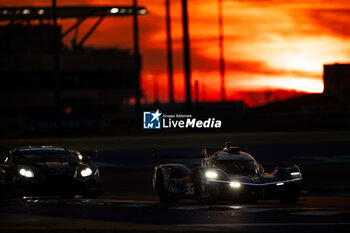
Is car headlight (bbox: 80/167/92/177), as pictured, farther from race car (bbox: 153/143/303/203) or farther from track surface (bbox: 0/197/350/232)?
race car (bbox: 153/143/303/203)

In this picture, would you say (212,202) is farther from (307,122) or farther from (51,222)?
(307,122)

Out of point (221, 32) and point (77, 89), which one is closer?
point (221, 32)

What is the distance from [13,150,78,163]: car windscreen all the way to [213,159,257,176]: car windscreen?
4219mm

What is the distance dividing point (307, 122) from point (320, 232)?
53119 millimetres

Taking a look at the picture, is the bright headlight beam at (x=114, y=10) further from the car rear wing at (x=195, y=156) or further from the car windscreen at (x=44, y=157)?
the car rear wing at (x=195, y=156)

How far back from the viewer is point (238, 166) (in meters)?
20.1

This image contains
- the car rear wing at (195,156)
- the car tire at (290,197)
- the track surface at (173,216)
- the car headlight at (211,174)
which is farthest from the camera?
the car rear wing at (195,156)

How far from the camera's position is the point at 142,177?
30016 millimetres

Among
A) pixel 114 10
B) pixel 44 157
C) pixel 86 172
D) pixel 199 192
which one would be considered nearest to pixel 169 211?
pixel 199 192

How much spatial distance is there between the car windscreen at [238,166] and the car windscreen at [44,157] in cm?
422

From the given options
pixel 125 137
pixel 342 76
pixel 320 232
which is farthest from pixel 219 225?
pixel 125 137

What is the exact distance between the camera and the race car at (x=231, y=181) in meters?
19.5

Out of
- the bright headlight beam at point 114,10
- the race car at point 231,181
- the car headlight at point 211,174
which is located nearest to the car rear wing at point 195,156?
the race car at point 231,181

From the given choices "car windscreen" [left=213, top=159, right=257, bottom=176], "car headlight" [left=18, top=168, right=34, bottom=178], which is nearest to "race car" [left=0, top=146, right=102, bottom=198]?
"car headlight" [left=18, top=168, right=34, bottom=178]
